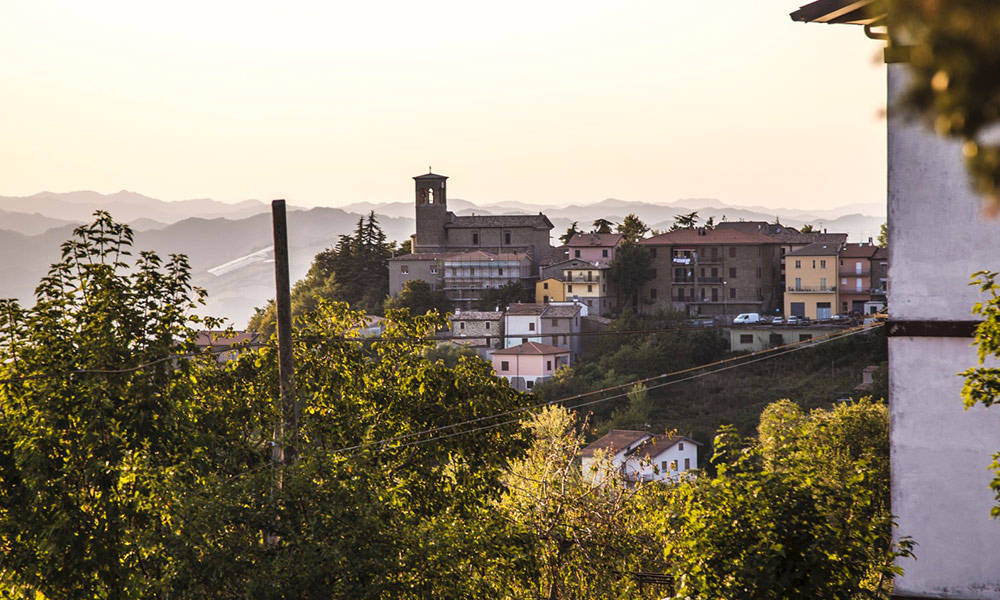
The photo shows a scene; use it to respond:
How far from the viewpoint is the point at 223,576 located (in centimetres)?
714

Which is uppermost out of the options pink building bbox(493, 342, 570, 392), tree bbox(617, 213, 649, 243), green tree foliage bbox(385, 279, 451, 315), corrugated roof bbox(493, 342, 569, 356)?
tree bbox(617, 213, 649, 243)

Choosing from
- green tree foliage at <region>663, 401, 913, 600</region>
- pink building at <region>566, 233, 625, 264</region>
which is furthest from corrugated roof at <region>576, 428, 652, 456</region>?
green tree foliage at <region>663, 401, 913, 600</region>

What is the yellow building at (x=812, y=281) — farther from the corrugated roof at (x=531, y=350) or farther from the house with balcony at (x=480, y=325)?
the house with balcony at (x=480, y=325)

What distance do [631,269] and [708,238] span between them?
7.56 meters

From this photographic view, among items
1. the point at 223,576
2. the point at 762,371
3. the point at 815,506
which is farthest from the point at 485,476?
the point at 762,371

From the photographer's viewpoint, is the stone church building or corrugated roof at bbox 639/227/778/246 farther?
the stone church building

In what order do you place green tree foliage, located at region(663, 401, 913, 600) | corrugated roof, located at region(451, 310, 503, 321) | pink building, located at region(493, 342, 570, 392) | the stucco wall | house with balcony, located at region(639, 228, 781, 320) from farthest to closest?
house with balcony, located at region(639, 228, 781, 320) → corrugated roof, located at region(451, 310, 503, 321) → pink building, located at region(493, 342, 570, 392) → the stucco wall → green tree foliage, located at region(663, 401, 913, 600)

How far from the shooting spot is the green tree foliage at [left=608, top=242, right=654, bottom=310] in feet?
263

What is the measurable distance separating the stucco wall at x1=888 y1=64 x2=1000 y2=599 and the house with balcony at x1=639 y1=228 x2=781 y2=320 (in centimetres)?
7202

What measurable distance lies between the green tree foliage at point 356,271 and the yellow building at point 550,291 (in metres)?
13.5

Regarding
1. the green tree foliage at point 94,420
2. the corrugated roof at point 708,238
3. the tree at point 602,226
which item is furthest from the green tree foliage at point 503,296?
the green tree foliage at point 94,420

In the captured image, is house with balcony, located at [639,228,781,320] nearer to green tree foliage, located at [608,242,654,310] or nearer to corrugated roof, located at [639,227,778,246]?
corrugated roof, located at [639,227,778,246]

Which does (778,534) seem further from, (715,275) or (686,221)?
(686,221)

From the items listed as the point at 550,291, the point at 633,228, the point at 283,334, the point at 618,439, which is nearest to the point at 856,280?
the point at 550,291
